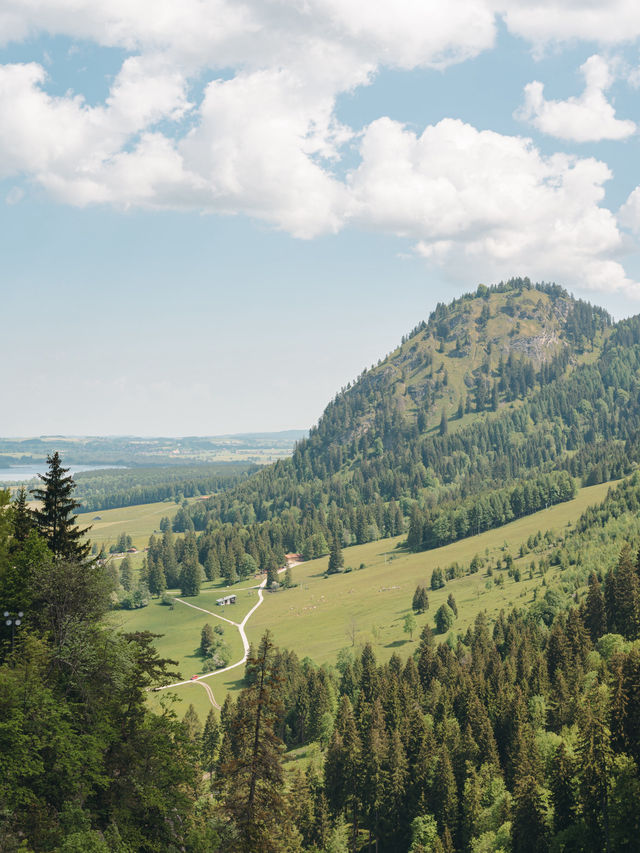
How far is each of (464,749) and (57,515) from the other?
58566mm

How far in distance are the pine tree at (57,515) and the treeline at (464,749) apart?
1736 cm

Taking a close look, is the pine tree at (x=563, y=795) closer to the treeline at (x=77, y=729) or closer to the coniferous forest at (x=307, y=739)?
the coniferous forest at (x=307, y=739)

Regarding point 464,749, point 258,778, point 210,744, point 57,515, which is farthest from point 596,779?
point 210,744

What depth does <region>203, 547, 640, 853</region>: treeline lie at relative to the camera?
35.9 meters

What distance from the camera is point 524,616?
137m

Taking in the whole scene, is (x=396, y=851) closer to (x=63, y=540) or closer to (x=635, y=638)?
(x=635, y=638)

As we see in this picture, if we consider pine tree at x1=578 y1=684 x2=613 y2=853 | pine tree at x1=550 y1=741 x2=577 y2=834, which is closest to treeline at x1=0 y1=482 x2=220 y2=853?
pine tree at x1=578 y1=684 x2=613 y2=853

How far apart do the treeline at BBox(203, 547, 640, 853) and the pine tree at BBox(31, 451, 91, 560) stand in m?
17.4

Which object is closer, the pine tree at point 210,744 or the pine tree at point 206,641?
the pine tree at point 210,744

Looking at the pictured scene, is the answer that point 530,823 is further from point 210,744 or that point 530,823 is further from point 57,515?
point 210,744

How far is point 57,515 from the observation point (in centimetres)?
4547

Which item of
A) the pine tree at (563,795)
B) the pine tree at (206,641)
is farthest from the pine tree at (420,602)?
the pine tree at (563,795)

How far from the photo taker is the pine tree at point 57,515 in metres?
44.6

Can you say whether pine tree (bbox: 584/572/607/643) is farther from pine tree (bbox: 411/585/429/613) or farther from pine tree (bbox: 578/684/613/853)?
pine tree (bbox: 411/585/429/613)
